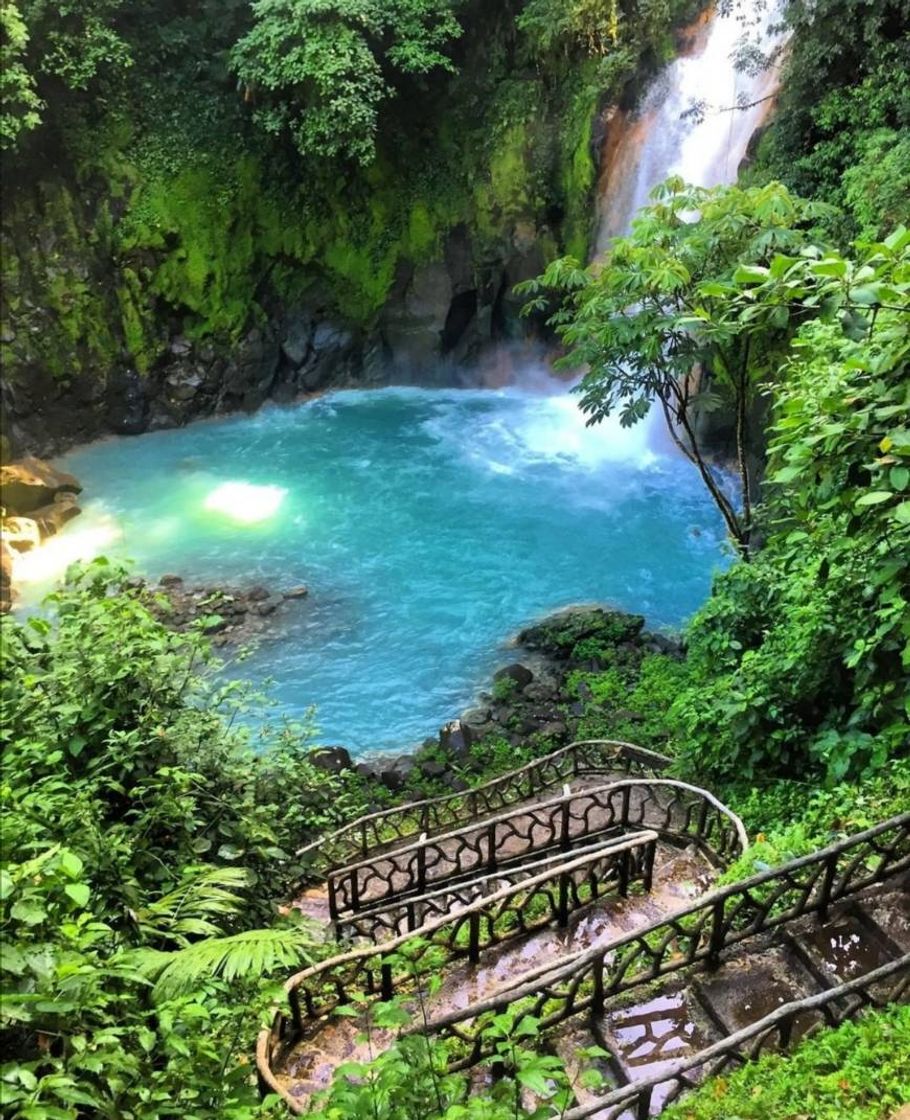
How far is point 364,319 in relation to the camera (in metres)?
21.0

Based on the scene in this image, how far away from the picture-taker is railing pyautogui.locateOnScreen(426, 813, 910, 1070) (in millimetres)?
3732

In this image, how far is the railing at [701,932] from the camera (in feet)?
12.2

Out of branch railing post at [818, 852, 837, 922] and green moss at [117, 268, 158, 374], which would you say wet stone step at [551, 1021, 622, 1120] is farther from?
green moss at [117, 268, 158, 374]

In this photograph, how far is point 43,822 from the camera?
3.62 meters

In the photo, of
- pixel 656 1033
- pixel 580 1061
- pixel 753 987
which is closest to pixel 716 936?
pixel 753 987

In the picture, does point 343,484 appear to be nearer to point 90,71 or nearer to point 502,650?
point 502,650

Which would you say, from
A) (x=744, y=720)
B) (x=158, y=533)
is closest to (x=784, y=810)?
(x=744, y=720)

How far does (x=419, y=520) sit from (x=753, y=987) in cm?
1257

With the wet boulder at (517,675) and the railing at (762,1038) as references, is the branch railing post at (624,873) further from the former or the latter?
the wet boulder at (517,675)

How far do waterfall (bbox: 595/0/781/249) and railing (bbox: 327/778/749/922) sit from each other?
1137 cm

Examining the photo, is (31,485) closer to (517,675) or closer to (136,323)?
(136,323)

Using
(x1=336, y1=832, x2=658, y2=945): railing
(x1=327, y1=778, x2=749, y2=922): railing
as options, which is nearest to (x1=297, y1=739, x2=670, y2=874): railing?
(x1=327, y1=778, x2=749, y2=922): railing

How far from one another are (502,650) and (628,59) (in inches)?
471

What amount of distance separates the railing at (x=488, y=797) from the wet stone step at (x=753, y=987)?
337 cm
